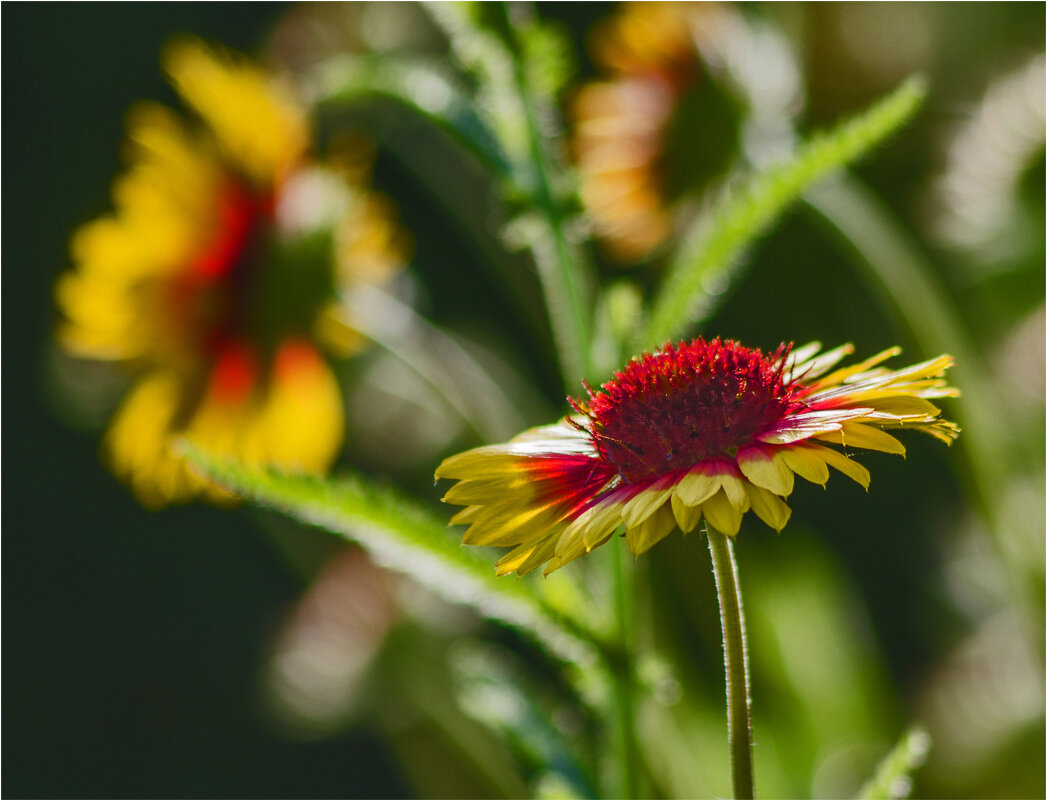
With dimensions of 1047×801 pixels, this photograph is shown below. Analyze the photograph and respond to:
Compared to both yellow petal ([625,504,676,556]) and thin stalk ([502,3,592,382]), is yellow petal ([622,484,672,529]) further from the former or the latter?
thin stalk ([502,3,592,382])

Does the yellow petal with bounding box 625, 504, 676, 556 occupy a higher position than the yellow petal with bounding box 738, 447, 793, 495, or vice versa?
the yellow petal with bounding box 738, 447, 793, 495

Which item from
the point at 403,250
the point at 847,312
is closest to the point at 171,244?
the point at 403,250

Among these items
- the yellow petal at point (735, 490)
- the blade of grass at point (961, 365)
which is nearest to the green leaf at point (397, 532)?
the yellow petal at point (735, 490)

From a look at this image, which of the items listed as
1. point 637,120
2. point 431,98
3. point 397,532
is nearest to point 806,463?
point 397,532

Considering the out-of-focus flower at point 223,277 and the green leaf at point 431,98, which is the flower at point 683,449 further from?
the out-of-focus flower at point 223,277

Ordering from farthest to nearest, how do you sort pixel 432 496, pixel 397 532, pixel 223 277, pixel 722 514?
pixel 432 496
pixel 223 277
pixel 397 532
pixel 722 514

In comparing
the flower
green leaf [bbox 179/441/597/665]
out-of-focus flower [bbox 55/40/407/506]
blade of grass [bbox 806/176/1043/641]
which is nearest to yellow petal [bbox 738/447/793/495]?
the flower

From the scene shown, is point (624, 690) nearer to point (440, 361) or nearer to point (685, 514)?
point (685, 514)
